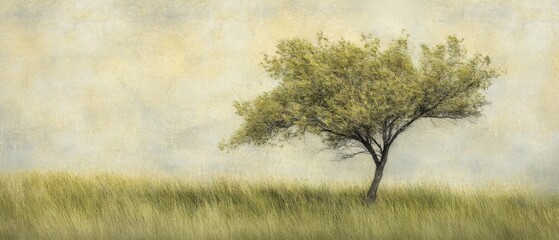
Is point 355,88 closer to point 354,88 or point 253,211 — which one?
point 354,88

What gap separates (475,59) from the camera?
1491 centimetres

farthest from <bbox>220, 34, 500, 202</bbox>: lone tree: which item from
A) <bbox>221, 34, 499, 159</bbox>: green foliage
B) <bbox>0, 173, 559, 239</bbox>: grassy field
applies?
<bbox>0, 173, 559, 239</bbox>: grassy field

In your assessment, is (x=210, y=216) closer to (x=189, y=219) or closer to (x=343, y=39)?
(x=189, y=219)

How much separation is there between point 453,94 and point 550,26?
337 centimetres

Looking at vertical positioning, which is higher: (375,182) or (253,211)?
(375,182)

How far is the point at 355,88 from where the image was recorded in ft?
48.4

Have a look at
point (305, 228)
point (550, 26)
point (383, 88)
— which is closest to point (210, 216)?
point (305, 228)

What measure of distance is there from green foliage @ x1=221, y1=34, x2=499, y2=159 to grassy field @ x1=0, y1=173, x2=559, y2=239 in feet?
5.64

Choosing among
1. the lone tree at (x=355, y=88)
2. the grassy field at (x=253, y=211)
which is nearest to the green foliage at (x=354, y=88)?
the lone tree at (x=355, y=88)

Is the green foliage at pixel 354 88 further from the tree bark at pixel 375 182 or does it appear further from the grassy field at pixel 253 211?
the grassy field at pixel 253 211

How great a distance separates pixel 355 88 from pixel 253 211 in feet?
11.7

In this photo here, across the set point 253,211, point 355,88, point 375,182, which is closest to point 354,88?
point 355,88

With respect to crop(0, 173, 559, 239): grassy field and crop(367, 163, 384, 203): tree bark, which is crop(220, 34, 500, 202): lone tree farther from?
crop(0, 173, 559, 239): grassy field

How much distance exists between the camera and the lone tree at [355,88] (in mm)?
14523
